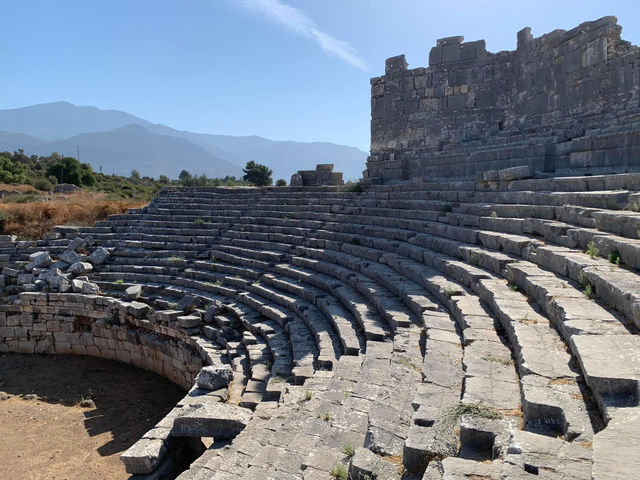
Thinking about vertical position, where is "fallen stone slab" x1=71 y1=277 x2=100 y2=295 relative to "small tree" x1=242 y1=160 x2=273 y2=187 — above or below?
below

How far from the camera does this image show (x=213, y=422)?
614cm

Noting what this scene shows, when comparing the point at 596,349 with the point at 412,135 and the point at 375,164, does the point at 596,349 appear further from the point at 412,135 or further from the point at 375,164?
the point at 412,135

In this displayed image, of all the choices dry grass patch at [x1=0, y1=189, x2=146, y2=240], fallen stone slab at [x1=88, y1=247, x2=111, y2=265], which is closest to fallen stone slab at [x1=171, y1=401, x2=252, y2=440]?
fallen stone slab at [x1=88, y1=247, x2=111, y2=265]

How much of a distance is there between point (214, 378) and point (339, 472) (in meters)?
4.43

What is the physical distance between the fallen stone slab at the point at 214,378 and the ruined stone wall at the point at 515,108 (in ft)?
24.4

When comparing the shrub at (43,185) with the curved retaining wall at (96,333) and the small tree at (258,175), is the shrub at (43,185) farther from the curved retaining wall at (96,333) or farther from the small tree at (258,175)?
the curved retaining wall at (96,333)

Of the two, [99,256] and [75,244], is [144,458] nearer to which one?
[99,256]

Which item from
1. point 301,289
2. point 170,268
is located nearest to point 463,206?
point 301,289

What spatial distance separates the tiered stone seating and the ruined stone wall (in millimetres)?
1135

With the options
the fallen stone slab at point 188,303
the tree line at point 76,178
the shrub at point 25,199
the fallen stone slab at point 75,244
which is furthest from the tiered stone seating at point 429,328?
the tree line at point 76,178

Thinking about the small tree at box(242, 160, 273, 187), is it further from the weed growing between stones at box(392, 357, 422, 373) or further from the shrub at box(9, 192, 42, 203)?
the weed growing between stones at box(392, 357, 422, 373)

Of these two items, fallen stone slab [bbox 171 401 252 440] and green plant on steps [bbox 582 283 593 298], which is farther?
fallen stone slab [bbox 171 401 252 440]

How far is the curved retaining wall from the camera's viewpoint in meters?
11.4

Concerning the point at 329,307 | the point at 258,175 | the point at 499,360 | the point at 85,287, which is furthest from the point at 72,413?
the point at 258,175
